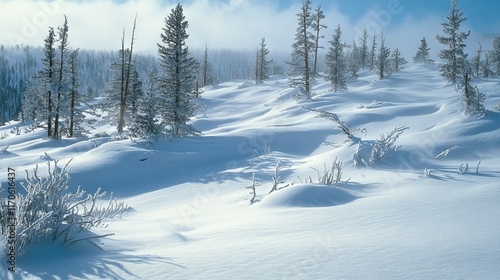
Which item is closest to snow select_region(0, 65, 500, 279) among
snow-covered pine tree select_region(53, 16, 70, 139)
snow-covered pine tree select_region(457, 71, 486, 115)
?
snow-covered pine tree select_region(457, 71, 486, 115)

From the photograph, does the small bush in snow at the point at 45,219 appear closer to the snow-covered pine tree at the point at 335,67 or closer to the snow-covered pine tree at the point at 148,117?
the snow-covered pine tree at the point at 148,117

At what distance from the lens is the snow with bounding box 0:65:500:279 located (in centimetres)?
250

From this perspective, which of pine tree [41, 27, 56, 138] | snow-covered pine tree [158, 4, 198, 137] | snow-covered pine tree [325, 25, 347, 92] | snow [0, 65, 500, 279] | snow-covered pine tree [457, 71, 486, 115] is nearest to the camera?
snow [0, 65, 500, 279]

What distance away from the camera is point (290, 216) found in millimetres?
4234

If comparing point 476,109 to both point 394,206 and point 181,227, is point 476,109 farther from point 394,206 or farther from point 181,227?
point 181,227

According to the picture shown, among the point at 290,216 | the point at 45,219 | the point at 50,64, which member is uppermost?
the point at 50,64

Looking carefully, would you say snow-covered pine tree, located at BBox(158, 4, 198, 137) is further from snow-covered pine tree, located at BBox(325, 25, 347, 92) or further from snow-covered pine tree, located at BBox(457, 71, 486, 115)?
snow-covered pine tree, located at BBox(325, 25, 347, 92)

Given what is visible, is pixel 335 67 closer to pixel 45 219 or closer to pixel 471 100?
pixel 471 100

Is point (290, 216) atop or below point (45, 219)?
below

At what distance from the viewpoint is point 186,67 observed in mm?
17500

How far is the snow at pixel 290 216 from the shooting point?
8.20 feet

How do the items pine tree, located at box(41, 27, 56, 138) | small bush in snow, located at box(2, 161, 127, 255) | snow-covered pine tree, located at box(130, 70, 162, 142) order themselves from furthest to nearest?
pine tree, located at box(41, 27, 56, 138), snow-covered pine tree, located at box(130, 70, 162, 142), small bush in snow, located at box(2, 161, 127, 255)

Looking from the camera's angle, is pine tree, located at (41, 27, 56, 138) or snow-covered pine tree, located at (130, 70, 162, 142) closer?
snow-covered pine tree, located at (130, 70, 162, 142)

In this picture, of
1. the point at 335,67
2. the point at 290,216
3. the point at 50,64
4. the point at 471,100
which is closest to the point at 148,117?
the point at 290,216
